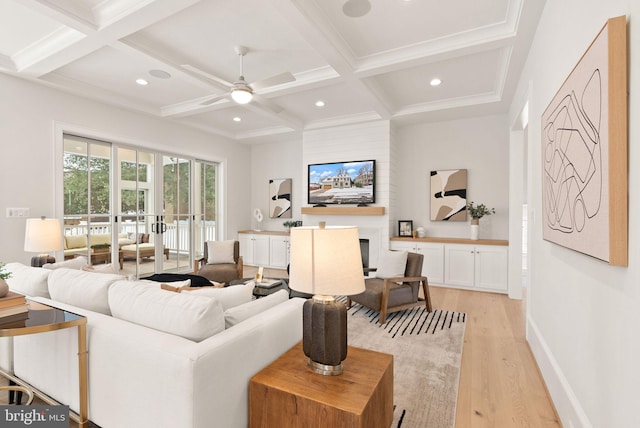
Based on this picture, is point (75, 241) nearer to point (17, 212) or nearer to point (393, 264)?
point (17, 212)

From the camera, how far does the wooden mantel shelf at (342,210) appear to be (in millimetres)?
5469

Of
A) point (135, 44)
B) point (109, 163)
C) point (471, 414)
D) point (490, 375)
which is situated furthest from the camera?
point (109, 163)

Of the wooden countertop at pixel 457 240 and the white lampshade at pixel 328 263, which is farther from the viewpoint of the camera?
the wooden countertop at pixel 457 240

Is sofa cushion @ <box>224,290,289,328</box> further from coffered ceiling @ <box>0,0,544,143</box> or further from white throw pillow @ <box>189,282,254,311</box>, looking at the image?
coffered ceiling @ <box>0,0,544,143</box>

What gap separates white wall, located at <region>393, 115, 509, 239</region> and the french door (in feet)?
13.1

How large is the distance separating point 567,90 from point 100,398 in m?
2.99

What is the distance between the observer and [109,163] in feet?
16.2

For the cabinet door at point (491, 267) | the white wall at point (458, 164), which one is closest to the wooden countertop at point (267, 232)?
the white wall at point (458, 164)

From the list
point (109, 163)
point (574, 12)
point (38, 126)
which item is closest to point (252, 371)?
point (574, 12)

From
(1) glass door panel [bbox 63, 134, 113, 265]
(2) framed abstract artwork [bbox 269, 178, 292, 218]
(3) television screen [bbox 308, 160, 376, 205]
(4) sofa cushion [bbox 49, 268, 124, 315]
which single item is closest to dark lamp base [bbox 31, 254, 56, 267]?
(1) glass door panel [bbox 63, 134, 113, 265]

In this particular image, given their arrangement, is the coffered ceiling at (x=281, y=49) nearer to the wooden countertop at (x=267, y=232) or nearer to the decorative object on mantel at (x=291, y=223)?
the decorative object on mantel at (x=291, y=223)

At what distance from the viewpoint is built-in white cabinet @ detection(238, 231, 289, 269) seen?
21.9ft

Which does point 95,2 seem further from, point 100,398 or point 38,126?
point 100,398

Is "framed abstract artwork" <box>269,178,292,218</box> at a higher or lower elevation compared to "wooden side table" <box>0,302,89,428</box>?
higher
